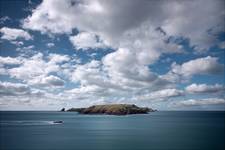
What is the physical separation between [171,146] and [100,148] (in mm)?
18960

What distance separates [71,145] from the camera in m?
61.7

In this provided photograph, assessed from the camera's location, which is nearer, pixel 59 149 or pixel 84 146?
pixel 59 149

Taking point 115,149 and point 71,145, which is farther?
point 71,145

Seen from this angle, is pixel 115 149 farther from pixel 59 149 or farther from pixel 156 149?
pixel 59 149

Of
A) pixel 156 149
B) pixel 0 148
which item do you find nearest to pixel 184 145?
pixel 156 149

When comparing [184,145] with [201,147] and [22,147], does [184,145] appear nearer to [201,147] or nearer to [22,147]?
[201,147]

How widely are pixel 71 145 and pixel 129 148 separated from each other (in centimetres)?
1677

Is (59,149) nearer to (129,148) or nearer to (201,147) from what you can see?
(129,148)

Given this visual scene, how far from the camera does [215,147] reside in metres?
57.7

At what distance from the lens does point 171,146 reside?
193 ft

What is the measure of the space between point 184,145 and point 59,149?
33.6 metres

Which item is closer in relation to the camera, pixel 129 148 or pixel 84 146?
pixel 129 148


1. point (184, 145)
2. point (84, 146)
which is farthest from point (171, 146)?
point (84, 146)

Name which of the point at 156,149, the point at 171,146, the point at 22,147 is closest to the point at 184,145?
the point at 171,146
